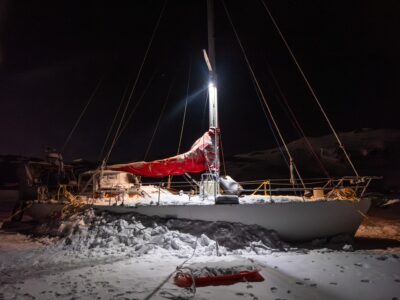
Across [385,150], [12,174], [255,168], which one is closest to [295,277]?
[255,168]

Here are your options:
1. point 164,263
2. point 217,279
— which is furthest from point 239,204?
point 217,279

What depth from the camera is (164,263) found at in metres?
8.48

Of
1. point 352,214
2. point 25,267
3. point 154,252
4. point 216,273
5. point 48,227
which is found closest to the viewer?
point 216,273

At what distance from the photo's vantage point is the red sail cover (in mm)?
12656

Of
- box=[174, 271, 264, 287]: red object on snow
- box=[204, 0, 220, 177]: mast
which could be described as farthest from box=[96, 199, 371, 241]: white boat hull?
box=[174, 271, 264, 287]: red object on snow

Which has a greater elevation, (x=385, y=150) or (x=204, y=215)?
(x=385, y=150)

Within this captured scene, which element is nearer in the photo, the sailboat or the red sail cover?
the sailboat

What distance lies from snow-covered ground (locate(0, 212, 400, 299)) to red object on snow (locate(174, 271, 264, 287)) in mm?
176

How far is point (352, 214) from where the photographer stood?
33.9ft

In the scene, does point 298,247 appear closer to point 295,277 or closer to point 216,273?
point 295,277

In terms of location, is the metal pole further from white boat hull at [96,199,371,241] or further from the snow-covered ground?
the snow-covered ground

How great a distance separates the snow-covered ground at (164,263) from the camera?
6.36 m

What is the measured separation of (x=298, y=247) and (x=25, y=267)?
782 centimetres

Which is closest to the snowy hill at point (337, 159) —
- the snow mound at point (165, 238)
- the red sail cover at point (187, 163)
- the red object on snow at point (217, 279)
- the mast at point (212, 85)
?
the red sail cover at point (187, 163)
